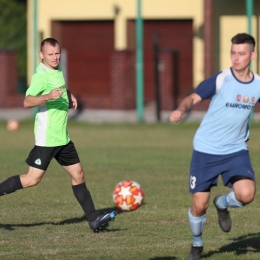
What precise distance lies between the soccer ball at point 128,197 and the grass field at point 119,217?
0.12m

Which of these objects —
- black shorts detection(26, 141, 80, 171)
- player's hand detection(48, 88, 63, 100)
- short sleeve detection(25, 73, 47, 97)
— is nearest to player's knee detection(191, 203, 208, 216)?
player's hand detection(48, 88, 63, 100)

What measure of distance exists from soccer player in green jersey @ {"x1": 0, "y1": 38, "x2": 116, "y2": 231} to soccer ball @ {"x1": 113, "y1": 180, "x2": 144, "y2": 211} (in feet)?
3.75

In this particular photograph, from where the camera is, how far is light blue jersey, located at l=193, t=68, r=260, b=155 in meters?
6.62

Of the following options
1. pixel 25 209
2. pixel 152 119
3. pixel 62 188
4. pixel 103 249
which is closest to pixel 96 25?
pixel 152 119

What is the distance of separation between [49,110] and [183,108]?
7.42 feet

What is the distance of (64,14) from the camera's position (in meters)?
26.9

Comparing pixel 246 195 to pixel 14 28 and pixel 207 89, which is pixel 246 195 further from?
pixel 14 28

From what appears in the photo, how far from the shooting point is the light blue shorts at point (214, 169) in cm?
668

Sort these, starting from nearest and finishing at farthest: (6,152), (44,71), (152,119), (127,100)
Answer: (44,71), (6,152), (152,119), (127,100)

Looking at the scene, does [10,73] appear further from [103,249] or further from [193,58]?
[103,249]

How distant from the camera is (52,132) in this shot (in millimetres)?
8203

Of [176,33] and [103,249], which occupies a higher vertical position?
[176,33]

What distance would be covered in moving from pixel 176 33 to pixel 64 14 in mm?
3738

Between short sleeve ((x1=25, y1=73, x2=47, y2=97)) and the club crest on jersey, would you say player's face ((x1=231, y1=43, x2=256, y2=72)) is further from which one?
the club crest on jersey
